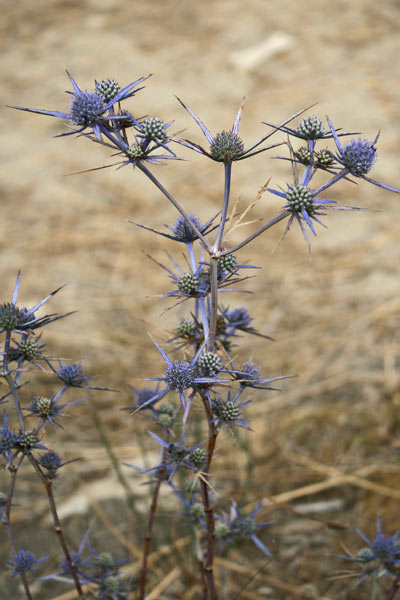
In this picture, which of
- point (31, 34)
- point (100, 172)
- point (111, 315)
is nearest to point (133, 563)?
point (111, 315)

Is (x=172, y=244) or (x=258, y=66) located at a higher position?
(x=258, y=66)

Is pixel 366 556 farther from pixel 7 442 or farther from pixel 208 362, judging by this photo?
pixel 7 442

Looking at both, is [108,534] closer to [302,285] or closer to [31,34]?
[302,285]

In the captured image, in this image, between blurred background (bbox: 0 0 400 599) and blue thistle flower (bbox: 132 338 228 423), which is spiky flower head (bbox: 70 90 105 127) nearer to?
blue thistle flower (bbox: 132 338 228 423)

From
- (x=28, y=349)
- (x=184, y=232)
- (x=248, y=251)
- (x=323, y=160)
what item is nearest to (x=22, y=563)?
(x=28, y=349)

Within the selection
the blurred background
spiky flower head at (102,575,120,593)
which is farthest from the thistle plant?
the blurred background

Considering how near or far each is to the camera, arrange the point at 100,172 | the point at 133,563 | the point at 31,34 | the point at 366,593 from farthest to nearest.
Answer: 1. the point at 31,34
2. the point at 100,172
3. the point at 133,563
4. the point at 366,593

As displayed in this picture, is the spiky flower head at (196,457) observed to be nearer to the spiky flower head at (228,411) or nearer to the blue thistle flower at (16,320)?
the spiky flower head at (228,411)
